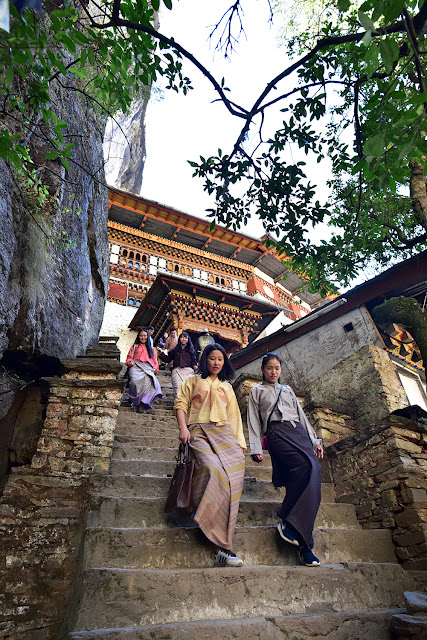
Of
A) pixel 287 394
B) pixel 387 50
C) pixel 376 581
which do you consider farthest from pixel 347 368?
pixel 387 50

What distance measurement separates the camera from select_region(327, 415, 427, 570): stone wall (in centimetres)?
381

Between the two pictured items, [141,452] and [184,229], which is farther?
[184,229]

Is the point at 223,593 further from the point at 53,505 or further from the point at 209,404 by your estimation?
the point at 53,505

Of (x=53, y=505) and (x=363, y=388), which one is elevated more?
(x=363, y=388)

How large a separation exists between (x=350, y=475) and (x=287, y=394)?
5.08 ft

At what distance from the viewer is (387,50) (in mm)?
2010

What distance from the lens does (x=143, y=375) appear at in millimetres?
7223

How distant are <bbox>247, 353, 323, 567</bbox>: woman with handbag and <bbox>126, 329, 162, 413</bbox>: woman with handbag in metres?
3.38

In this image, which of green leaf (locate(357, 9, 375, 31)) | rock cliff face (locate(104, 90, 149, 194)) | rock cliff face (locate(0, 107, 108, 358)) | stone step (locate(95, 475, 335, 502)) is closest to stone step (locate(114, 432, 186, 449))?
stone step (locate(95, 475, 335, 502))

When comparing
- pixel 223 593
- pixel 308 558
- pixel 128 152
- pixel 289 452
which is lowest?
pixel 223 593

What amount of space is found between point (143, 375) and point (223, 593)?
482cm

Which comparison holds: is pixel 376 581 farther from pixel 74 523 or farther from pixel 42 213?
pixel 42 213

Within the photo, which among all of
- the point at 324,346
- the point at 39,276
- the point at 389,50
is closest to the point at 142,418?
the point at 39,276

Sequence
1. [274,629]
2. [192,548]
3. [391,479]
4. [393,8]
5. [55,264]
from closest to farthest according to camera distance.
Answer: [393,8]
[274,629]
[192,548]
[391,479]
[55,264]
